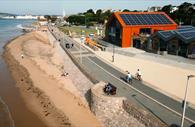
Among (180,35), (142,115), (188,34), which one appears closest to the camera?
(142,115)

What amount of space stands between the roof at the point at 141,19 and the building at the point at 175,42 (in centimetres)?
709

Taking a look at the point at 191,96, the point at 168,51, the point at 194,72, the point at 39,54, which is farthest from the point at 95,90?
the point at 39,54

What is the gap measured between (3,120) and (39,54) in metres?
33.7

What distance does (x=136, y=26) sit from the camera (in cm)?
5044

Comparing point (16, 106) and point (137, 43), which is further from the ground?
point (137, 43)

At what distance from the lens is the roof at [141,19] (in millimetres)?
51312

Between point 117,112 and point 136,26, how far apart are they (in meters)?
33.4

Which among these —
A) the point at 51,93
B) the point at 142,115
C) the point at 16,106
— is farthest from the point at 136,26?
the point at 142,115

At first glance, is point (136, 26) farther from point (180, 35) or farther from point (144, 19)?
point (180, 35)

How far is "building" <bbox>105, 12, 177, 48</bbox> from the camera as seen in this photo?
50.3 m

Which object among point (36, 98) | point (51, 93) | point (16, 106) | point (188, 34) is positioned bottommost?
point (16, 106)

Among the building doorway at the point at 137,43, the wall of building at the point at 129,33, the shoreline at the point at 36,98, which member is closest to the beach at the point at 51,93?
the shoreline at the point at 36,98

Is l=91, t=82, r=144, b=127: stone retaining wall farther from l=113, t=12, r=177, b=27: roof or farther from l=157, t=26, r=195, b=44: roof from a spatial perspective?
l=113, t=12, r=177, b=27: roof

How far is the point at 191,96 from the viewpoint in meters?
23.3
